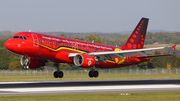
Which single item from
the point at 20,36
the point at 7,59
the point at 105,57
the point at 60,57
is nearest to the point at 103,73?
the point at 105,57

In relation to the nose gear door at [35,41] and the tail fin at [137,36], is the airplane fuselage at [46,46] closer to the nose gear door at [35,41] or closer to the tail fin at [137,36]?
the nose gear door at [35,41]

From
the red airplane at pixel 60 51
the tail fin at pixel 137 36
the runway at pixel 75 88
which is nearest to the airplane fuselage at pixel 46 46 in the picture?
the red airplane at pixel 60 51

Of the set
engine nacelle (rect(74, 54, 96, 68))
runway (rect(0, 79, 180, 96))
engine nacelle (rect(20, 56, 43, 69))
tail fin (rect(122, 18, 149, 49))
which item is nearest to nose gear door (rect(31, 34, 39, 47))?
engine nacelle (rect(20, 56, 43, 69))

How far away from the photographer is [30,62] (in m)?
41.0

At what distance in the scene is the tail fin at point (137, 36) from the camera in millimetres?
49625

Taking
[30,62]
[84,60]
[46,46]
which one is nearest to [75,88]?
[84,60]

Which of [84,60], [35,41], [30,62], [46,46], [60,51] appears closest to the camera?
[35,41]

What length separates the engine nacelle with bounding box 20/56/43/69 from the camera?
39.4 m

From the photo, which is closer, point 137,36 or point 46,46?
point 46,46

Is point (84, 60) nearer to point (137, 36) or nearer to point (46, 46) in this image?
point (46, 46)

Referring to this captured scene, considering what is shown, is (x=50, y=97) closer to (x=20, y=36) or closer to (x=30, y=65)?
(x=20, y=36)

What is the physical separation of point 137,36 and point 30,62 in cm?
1888

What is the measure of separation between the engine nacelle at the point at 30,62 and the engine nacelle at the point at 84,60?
20.0ft

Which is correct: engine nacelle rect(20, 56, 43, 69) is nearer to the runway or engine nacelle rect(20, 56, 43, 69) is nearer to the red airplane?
the red airplane
